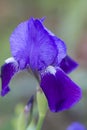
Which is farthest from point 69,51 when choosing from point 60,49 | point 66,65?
point 60,49

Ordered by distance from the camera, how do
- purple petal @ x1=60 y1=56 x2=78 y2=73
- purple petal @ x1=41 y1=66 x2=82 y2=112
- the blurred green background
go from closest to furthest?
purple petal @ x1=41 y1=66 x2=82 y2=112, purple petal @ x1=60 y1=56 x2=78 y2=73, the blurred green background

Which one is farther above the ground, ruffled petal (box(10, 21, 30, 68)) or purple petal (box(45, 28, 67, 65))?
ruffled petal (box(10, 21, 30, 68))

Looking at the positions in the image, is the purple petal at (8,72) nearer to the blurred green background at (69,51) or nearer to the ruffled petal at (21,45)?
the ruffled petal at (21,45)

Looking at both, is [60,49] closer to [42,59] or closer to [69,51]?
[42,59]

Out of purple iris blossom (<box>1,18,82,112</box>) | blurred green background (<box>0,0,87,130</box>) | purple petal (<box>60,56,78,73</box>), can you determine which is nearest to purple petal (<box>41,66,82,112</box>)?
purple iris blossom (<box>1,18,82,112</box>)

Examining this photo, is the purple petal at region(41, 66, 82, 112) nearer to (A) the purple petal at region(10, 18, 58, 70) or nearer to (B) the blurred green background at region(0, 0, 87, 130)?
(A) the purple petal at region(10, 18, 58, 70)

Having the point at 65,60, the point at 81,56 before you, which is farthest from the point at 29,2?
the point at 65,60

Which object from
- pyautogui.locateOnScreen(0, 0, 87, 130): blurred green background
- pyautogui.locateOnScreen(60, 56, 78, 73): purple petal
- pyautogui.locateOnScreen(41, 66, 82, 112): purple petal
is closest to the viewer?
pyautogui.locateOnScreen(41, 66, 82, 112): purple petal

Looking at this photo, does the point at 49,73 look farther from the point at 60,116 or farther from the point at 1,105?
the point at 60,116
